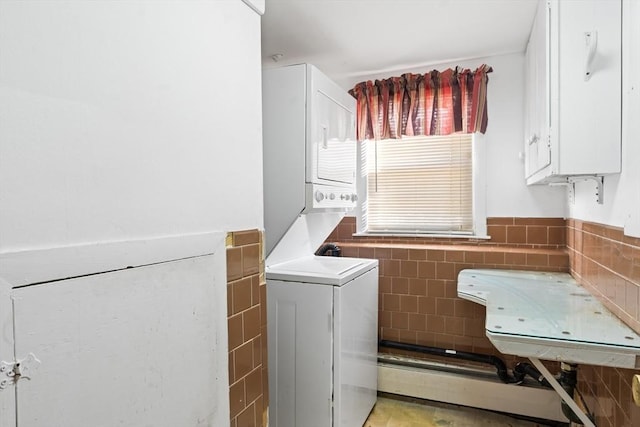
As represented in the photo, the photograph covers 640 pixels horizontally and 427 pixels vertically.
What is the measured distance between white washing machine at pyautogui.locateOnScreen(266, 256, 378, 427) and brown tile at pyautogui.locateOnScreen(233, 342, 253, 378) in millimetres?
577

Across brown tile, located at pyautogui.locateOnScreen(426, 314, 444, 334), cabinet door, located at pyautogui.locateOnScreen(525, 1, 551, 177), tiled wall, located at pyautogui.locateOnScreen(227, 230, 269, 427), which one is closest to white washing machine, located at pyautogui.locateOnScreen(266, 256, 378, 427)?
tiled wall, located at pyautogui.locateOnScreen(227, 230, 269, 427)

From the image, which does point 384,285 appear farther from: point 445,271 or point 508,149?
point 508,149

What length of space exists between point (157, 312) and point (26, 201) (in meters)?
0.45

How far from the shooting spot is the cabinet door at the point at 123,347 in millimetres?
796

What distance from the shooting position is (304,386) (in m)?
2.04

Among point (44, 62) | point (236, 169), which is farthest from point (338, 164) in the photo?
point (44, 62)

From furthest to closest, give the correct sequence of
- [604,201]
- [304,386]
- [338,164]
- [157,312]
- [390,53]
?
[390,53] → [338,164] → [304,386] → [604,201] → [157,312]

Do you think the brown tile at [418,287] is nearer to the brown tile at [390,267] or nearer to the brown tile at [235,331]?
the brown tile at [390,267]

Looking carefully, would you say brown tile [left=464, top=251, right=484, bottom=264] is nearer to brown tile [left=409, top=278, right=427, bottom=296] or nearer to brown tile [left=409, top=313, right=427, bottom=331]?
brown tile [left=409, top=278, right=427, bottom=296]

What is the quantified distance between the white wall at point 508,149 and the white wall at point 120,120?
2.03 metres

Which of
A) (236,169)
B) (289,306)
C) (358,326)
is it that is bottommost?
(358,326)

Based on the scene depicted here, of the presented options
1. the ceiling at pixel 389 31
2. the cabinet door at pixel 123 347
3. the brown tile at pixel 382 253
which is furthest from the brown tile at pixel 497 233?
the cabinet door at pixel 123 347

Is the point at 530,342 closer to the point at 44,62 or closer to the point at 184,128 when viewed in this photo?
the point at 184,128

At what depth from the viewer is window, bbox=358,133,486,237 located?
287 centimetres
